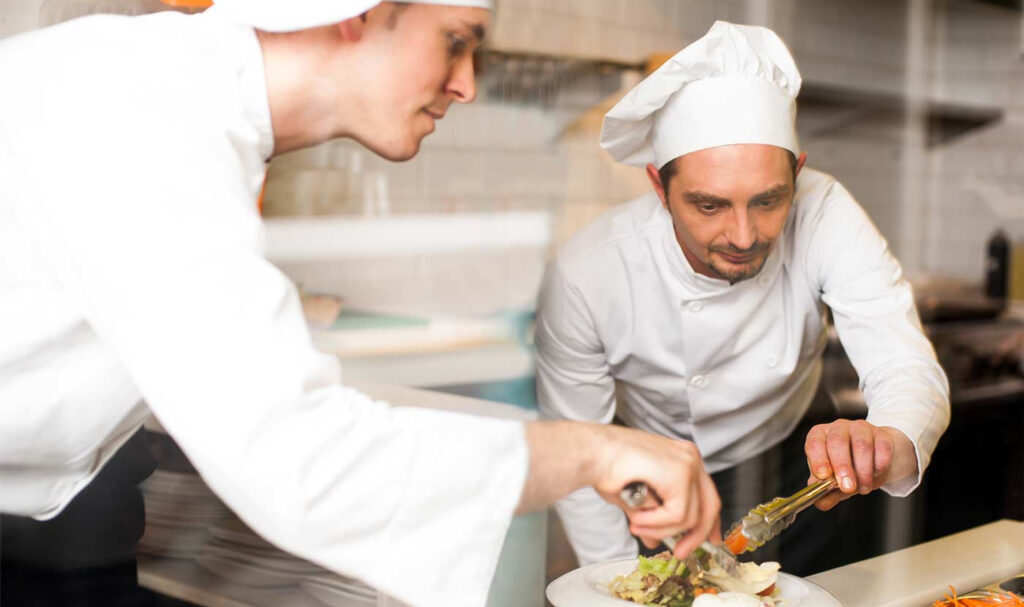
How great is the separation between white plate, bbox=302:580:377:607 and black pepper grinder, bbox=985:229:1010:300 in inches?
98.0

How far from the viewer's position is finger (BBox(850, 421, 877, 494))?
1007mm

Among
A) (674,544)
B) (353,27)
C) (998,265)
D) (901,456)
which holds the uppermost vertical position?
(353,27)

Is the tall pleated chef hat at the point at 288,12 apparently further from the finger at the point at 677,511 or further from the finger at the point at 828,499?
the finger at the point at 828,499

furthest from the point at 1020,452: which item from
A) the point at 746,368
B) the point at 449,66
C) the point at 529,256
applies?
the point at 449,66

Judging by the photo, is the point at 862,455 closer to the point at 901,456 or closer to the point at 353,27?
the point at 901,456

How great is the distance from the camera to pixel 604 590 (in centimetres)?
85

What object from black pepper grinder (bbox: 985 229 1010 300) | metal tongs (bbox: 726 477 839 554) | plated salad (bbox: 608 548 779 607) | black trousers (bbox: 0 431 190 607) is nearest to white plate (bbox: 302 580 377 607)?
black trousers (bbox: 0 431 190 607)

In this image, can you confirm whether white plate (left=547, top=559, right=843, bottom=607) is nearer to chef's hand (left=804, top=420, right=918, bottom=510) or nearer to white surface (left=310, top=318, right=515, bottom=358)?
chef's hand (left=804, top=420, right=918, bottom=510)

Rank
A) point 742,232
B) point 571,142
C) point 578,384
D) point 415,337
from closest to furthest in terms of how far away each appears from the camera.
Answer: point 415,337
point 742,232
point 578,384
point 571,142

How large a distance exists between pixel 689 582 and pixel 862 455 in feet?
0.87

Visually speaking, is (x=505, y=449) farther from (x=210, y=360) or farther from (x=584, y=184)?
(x=584, y=184)

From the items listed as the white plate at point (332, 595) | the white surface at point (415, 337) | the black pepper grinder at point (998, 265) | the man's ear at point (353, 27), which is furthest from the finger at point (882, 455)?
the black pepper grinder at point (998, 265)

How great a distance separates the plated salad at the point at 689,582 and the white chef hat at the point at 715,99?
437 mm

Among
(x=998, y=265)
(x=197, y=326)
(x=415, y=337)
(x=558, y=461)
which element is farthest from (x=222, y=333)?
(x=998, y=265)
